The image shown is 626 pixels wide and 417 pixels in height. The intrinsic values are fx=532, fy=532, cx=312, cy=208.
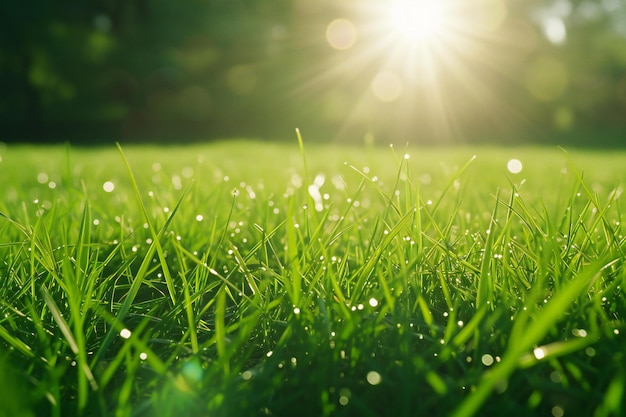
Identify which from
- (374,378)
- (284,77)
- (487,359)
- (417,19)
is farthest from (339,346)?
(284,77)

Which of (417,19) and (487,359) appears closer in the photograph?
(487,359)

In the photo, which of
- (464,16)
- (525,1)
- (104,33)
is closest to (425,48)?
(464,16)

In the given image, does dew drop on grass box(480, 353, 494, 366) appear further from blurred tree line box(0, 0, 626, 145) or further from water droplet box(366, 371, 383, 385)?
blurred tree line box(0, 0, 626, 145)

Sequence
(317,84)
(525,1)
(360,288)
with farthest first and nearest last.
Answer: (525,1) → (317,84) → (360,288)

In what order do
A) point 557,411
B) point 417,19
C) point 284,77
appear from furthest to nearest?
point 284,77 < point 417,19 < point 557,411

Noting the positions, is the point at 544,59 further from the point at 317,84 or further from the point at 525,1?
the point at 317,84

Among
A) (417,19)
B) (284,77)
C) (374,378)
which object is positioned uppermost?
(417,19)

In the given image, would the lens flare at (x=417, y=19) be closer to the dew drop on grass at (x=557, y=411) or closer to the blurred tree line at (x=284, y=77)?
the blurred tree line at (x=284, y=77)

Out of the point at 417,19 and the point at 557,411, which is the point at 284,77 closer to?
the point at 417,19
